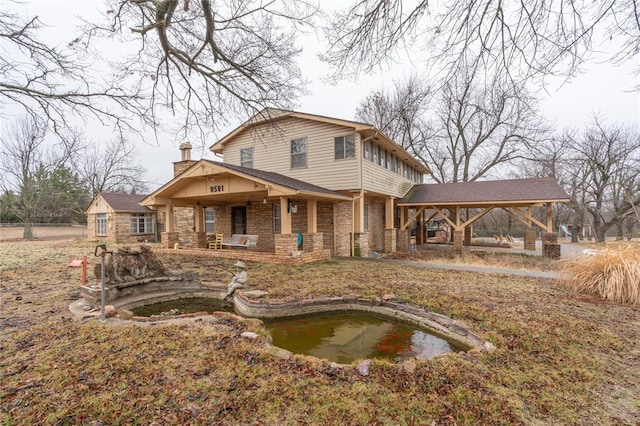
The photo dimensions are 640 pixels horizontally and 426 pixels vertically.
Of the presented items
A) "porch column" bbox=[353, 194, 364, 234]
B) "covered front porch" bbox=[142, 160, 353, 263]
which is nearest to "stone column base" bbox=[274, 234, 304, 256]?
"covered front porch" bbox=[142, 160, 353, 263]

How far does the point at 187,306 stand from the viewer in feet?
18.8

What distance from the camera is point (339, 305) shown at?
552 cm

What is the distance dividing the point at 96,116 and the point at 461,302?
9.00 m

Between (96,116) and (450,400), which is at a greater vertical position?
(96,116)

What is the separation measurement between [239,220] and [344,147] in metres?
6.65

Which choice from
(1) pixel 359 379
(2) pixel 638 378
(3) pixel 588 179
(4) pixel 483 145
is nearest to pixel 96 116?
(1) pixel 359 379

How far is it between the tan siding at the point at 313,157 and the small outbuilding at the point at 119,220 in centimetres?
1174

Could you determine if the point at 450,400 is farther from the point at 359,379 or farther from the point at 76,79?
the point at 76,79

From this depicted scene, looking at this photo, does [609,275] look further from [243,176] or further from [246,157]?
[246,157]

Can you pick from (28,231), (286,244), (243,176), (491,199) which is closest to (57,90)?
(243,176)

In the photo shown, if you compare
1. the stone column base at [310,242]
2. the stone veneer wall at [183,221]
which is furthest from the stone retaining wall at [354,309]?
the stone veneer wall at [183,221]

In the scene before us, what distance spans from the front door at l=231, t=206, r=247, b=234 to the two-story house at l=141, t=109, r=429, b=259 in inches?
2.0

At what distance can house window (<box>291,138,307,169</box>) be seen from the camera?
1231 centimetres

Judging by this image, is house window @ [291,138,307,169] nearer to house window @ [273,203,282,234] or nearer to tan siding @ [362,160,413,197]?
house window @ [273,203,282,234]
